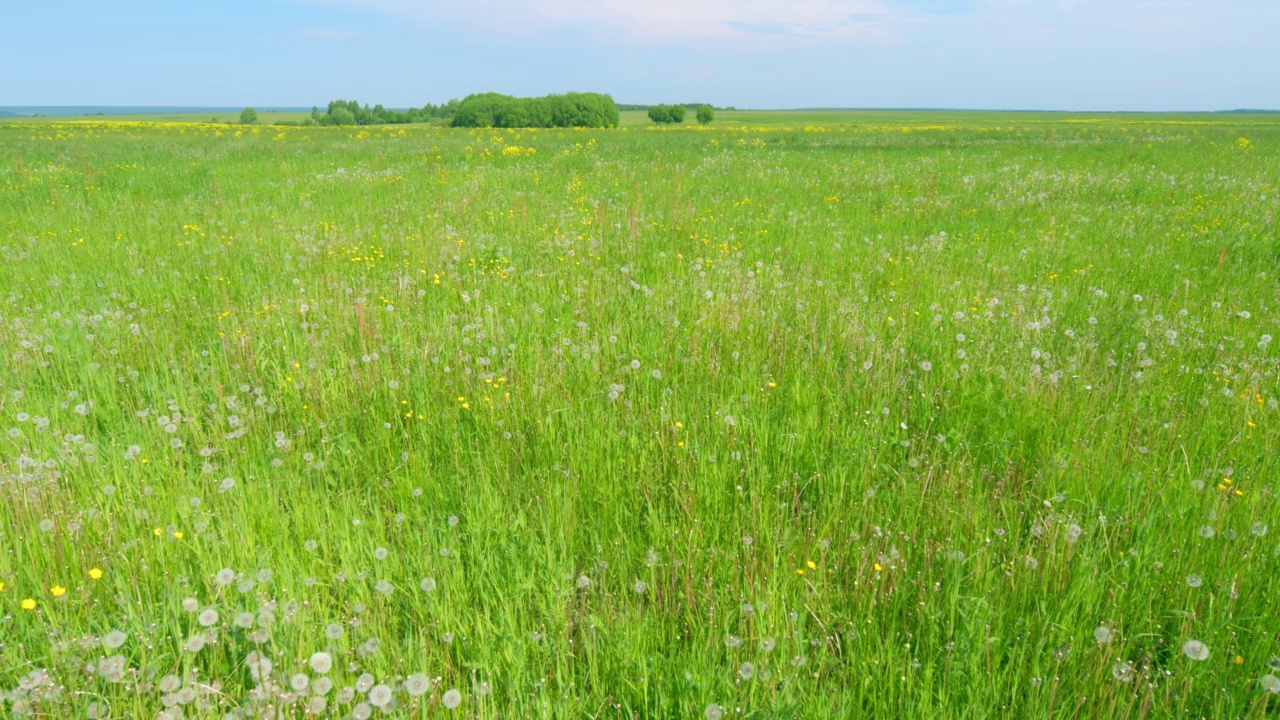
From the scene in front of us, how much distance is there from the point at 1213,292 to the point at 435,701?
6844mm

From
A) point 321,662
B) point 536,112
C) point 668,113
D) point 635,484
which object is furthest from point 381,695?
point 668,113

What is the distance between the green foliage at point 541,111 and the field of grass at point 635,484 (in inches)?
2387

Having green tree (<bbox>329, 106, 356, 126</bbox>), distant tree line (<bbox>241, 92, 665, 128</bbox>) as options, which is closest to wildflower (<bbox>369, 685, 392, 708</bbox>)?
distant tree line (<bbox>241, 92, 665, 128</bbox>)

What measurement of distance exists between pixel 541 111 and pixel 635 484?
69605 millimetres

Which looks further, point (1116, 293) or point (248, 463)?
point (1116, 293)

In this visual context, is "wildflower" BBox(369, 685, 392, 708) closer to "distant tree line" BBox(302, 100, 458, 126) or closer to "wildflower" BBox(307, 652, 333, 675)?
"wildflower" BBox(307, 652, 333, 675)

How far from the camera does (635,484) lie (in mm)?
2826

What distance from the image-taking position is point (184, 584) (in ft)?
Result: 7.27

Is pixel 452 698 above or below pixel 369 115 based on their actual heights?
below

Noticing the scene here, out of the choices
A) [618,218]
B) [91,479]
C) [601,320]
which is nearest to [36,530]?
[91,479]

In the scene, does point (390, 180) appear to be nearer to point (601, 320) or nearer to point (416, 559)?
point (601, 320)

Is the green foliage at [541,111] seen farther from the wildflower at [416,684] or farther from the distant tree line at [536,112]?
the wildflower at [416,684]

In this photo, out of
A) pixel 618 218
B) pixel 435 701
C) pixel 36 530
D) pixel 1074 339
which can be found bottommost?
pixel 435 701

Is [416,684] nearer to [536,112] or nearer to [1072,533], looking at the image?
[1072,533]
